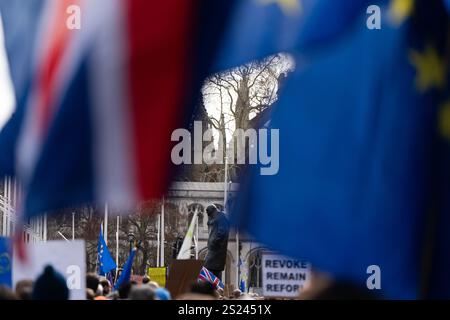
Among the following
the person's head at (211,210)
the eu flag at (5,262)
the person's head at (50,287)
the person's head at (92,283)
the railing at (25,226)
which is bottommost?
the person's head at (92,283)

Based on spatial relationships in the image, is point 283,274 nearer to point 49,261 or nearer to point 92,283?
point 49,261

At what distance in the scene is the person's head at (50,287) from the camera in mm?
3061

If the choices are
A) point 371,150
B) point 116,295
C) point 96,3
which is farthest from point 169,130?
point 116,295

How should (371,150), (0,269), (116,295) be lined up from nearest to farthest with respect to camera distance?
1. (371,150)
2. (0,269)
3. (116,295)

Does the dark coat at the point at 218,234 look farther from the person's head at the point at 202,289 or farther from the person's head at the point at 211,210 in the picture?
the person's head at the point at 202,289

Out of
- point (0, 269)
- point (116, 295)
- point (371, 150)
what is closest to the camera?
point (371, 150)

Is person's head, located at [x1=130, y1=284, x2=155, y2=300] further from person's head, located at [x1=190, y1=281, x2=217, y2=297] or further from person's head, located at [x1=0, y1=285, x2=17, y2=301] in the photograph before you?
person's head, located at [x1=0, y1=285, x2=17, y2=301]

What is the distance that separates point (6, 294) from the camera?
3117mm

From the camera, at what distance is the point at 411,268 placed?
3057 millimetres

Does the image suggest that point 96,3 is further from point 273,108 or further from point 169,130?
point 273,108

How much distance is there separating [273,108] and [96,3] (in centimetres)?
67

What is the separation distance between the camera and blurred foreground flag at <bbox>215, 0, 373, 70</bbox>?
298cm

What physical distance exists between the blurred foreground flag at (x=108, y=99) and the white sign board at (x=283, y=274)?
520 mm

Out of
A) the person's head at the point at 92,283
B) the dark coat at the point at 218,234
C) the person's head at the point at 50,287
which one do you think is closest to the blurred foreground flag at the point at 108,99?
the person's head at the point at 50,287
